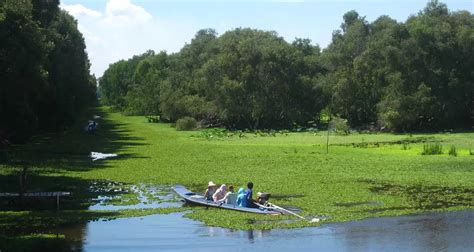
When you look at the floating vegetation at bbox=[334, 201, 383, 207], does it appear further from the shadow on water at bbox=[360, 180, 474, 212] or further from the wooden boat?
the wooden boat

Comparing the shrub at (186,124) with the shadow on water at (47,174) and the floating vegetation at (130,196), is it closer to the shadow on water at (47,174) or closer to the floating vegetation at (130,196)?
the shadow on water at (47,174)

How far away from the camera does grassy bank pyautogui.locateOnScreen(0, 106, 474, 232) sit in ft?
86.9

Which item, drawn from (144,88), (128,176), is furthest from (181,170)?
(144,88)

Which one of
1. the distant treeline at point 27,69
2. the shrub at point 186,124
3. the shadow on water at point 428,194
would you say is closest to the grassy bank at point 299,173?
the shadow on water at point 428,194

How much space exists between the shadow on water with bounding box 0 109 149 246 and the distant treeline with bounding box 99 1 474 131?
3061cm

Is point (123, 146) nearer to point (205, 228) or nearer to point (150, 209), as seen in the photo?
point (150, 209)

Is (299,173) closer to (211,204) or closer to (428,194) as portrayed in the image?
(428,194)

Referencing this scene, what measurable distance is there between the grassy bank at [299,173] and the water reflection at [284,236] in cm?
120

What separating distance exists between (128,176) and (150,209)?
1146 cm

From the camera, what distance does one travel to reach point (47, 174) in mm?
36344

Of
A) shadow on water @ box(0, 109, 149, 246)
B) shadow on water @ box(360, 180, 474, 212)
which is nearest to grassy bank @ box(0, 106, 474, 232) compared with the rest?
shadow on water @ box(360, 180, 474, 212)

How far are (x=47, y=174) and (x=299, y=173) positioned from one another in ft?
52.0

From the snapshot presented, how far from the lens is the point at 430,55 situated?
280 ft

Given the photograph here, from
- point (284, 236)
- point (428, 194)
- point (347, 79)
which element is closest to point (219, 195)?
point (284, 236)
